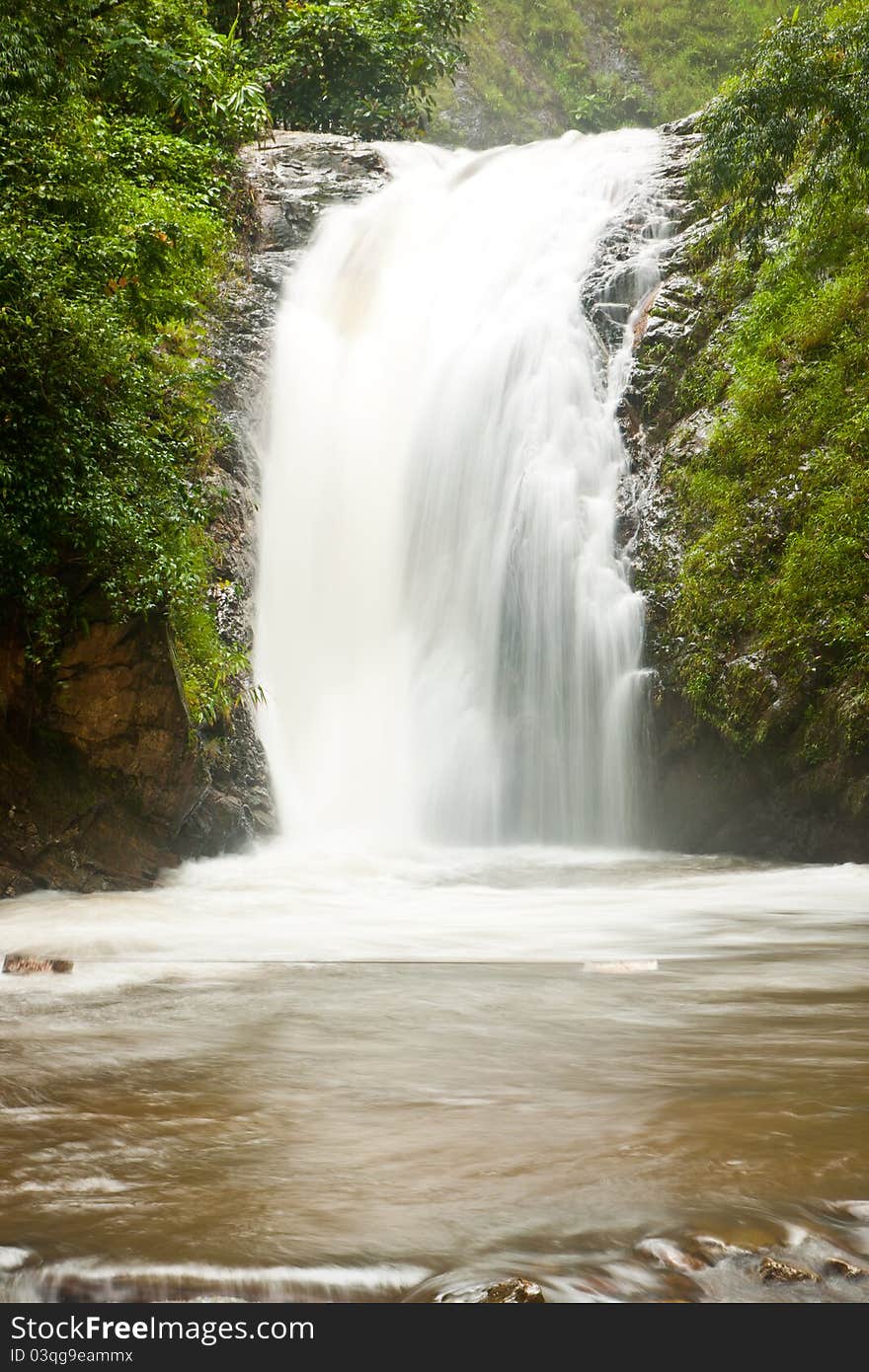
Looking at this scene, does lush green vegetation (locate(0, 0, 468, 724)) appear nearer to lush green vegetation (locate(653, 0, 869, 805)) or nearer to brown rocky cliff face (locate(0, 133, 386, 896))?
brown rocky cliff face (locate(0, 133, 386, 896))

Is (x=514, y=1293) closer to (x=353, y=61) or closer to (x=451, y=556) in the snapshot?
(x=451, y=556)

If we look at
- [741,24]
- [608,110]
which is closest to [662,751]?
[608,110]

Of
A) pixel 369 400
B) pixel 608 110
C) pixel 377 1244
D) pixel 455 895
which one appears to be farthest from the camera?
pixel 608 110

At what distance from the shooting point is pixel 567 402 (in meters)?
14.1

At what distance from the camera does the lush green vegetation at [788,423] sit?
10477mm

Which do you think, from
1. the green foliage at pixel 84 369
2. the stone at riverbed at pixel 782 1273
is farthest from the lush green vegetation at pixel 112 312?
the stone at riverbed at pixel 782 1273

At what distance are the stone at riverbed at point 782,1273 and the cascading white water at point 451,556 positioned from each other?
33.0ft

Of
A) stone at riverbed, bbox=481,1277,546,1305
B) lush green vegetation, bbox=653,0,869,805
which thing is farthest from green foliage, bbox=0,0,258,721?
stone at riverbed, bbox=481,1277,546,1305

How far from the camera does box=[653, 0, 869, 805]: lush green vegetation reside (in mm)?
10477

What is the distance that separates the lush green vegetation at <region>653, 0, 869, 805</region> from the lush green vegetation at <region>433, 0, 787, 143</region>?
2958 cm

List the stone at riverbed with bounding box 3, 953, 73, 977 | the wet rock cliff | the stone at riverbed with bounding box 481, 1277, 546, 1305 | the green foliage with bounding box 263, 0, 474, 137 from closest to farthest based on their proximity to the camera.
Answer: the stone at riverbed with bounding box 481, 1277, 546, 1305 → the stone at riverbed with bounding box 3, 953, 73, 977 → the wet rock cliff → the green foliage with bounding box 263, 0, 474, 137

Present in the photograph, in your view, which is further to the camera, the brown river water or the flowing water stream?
the flowing water stream

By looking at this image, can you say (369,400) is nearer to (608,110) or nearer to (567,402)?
(567,402)

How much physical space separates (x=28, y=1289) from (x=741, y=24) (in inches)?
1833
